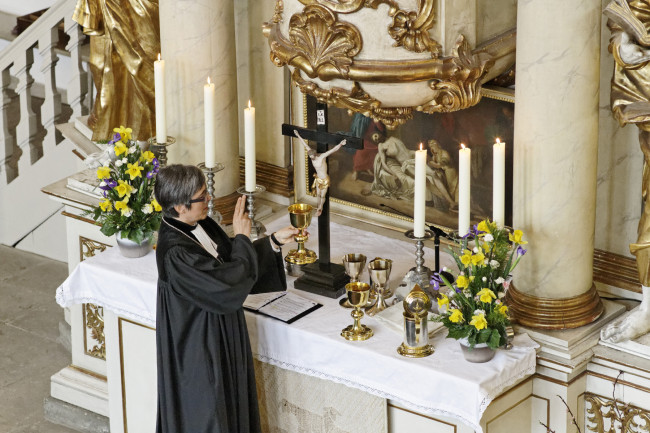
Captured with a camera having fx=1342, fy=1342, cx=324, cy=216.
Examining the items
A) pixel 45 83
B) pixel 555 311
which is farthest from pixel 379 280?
pixel 45 83

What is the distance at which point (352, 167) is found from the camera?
7367 millimetres

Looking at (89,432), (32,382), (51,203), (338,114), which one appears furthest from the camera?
(51,203)

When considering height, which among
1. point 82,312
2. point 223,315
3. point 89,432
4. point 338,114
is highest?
point 338,114

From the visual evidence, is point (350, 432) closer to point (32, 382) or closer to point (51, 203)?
point (32, 382)

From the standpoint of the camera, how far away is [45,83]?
9.89m

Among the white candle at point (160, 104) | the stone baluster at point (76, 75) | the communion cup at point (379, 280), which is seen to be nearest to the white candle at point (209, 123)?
the white candle at point (160, 104)

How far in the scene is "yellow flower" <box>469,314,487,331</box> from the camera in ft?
18.4

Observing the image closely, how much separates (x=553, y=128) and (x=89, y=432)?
11.8 feet

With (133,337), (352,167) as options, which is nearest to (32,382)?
(133,337)

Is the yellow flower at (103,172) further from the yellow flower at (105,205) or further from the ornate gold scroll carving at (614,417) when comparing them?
the ornate gold scroll carving at (614,417)

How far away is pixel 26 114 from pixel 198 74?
3286 mm

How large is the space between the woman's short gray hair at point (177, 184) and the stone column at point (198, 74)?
4.58 ft

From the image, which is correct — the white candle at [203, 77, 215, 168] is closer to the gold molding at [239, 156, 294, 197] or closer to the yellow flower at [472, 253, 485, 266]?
the gold molding at [239, 156, 294, 197]

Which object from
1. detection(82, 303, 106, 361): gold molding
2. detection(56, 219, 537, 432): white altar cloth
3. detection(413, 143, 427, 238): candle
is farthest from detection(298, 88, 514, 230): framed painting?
detection(82, 303, 106, 361): gold molding
